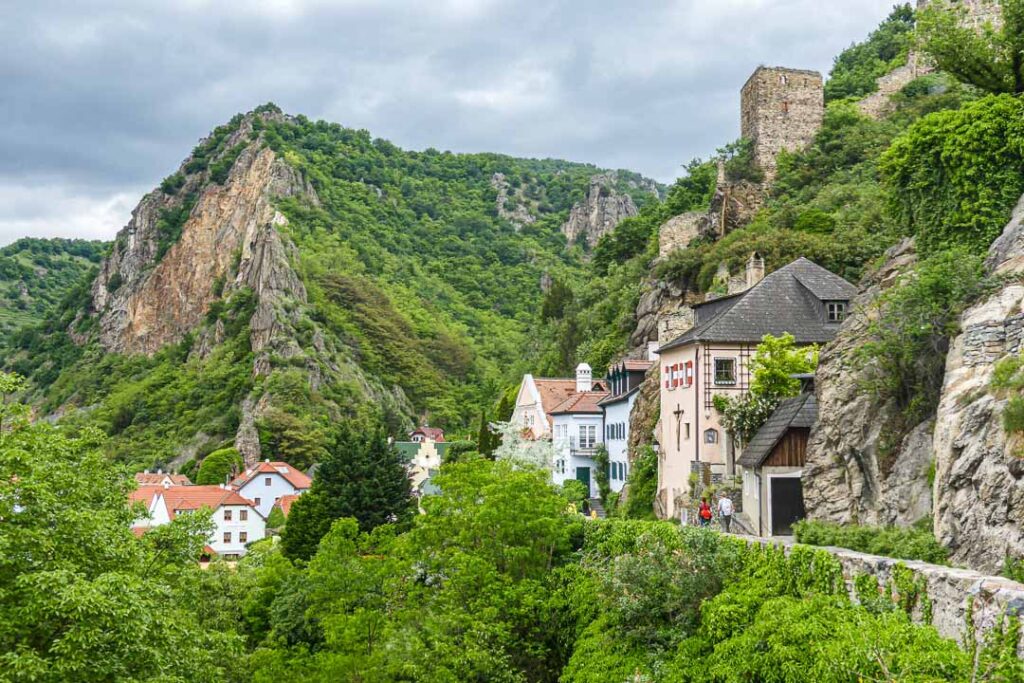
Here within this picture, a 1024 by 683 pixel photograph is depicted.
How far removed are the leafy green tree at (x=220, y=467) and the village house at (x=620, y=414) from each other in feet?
224

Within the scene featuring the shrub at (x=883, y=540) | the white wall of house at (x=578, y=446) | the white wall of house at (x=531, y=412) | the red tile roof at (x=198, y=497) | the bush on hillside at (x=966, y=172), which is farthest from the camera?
the red tile roof at (x=198, y=497)

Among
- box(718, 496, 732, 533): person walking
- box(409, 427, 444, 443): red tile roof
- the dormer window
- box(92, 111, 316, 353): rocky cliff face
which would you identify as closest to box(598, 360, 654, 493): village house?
the dormer window

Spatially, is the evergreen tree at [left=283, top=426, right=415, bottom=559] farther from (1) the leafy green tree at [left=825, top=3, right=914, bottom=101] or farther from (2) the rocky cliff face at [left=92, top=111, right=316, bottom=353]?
(2) the rocky cliff face at [left=92, top=111, right=316, bottom=353]

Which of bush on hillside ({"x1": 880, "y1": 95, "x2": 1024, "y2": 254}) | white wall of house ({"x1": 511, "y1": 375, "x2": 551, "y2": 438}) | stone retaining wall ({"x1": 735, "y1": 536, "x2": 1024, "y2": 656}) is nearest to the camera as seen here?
stone retaining wall ({"x1": 735, "y1": 536, "x2": 1024, "y2": 656})

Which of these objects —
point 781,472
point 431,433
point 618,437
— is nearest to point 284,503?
point 431,433

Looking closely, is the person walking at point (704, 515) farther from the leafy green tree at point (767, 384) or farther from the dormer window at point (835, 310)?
the dormer window at point (835, 310)

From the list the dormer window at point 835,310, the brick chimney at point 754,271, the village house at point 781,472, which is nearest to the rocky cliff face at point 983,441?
the village house at point 781,472

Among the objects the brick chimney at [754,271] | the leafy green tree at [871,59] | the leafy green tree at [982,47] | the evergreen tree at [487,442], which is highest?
the leafy green tree at [871,59]

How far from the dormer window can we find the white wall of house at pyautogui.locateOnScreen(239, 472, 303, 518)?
6177 cm

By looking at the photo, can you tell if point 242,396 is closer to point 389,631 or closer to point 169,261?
point 169,261

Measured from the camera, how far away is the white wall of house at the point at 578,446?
5291cm

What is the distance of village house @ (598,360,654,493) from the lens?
48.4 metres

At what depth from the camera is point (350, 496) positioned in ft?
164

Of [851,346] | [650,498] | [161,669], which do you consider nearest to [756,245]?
[650,498]
